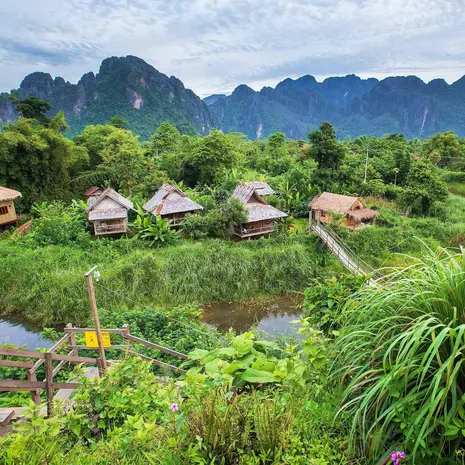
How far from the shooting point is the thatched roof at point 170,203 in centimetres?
1539

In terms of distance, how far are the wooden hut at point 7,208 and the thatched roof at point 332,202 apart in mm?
14900

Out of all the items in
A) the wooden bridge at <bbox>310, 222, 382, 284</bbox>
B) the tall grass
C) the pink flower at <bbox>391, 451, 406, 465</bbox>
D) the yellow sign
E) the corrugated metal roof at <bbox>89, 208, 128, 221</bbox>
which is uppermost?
the tall grass

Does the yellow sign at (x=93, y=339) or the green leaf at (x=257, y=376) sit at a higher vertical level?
the green leaf at (x=257, y=376)

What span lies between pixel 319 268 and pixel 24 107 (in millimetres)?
20476

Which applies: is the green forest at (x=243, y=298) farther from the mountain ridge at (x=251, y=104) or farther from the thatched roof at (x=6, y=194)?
the mountain ridge at (x=251, y=104)

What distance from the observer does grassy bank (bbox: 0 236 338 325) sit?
37.6 feet

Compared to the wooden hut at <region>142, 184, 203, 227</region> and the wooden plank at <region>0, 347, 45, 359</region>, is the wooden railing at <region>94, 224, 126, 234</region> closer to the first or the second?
the wooden hut at <region>142, 184, 203, 227</region>

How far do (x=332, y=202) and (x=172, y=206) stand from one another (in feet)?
26.2

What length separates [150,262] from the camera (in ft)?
40.1

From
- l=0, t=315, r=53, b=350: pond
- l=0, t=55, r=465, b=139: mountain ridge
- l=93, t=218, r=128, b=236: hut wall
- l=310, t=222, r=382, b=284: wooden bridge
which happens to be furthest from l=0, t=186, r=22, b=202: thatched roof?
l=0, t=55, r=465, b=139: mountain ridge

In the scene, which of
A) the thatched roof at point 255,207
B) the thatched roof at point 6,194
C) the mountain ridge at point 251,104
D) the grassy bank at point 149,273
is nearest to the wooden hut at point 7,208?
the thatched roof at point 6,194

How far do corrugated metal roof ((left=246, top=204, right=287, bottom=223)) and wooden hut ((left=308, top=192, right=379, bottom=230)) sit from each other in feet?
6.45

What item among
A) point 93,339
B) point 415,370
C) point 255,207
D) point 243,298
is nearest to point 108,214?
point 255,207

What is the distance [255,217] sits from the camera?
15070 mm
